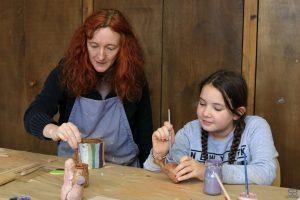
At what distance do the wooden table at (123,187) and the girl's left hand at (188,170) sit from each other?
0.12 feet

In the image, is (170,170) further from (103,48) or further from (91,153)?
(103,48)

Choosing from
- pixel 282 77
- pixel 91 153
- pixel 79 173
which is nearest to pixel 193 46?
pixel 282 77

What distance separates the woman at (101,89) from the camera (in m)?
2.07

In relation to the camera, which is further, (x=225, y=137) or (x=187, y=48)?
(x=187, y=48)

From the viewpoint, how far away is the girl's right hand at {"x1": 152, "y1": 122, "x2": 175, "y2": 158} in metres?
1.75

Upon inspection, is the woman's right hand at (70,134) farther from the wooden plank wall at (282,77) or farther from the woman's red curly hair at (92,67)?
the wooden plank wall at (282,77)

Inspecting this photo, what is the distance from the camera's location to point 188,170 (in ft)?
5.25

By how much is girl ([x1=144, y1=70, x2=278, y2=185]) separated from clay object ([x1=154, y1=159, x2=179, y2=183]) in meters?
0.04

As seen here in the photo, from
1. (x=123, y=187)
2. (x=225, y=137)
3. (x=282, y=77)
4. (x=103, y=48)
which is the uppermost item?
(x=103, y=48)

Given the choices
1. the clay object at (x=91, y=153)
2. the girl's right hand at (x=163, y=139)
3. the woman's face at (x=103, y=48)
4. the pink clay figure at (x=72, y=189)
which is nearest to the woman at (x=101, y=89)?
the woman's face at (x=103, y=48)

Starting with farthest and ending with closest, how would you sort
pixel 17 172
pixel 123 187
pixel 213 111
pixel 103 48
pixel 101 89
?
pixel 101 89, pixel 103 48, pixel 213 111, pixel 17 172, pixel 123 187

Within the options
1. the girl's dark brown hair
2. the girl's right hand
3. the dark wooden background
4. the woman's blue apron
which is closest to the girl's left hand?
the girl's right hand

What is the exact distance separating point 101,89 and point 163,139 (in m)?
0.55

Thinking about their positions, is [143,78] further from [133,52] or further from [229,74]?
[229,74]
